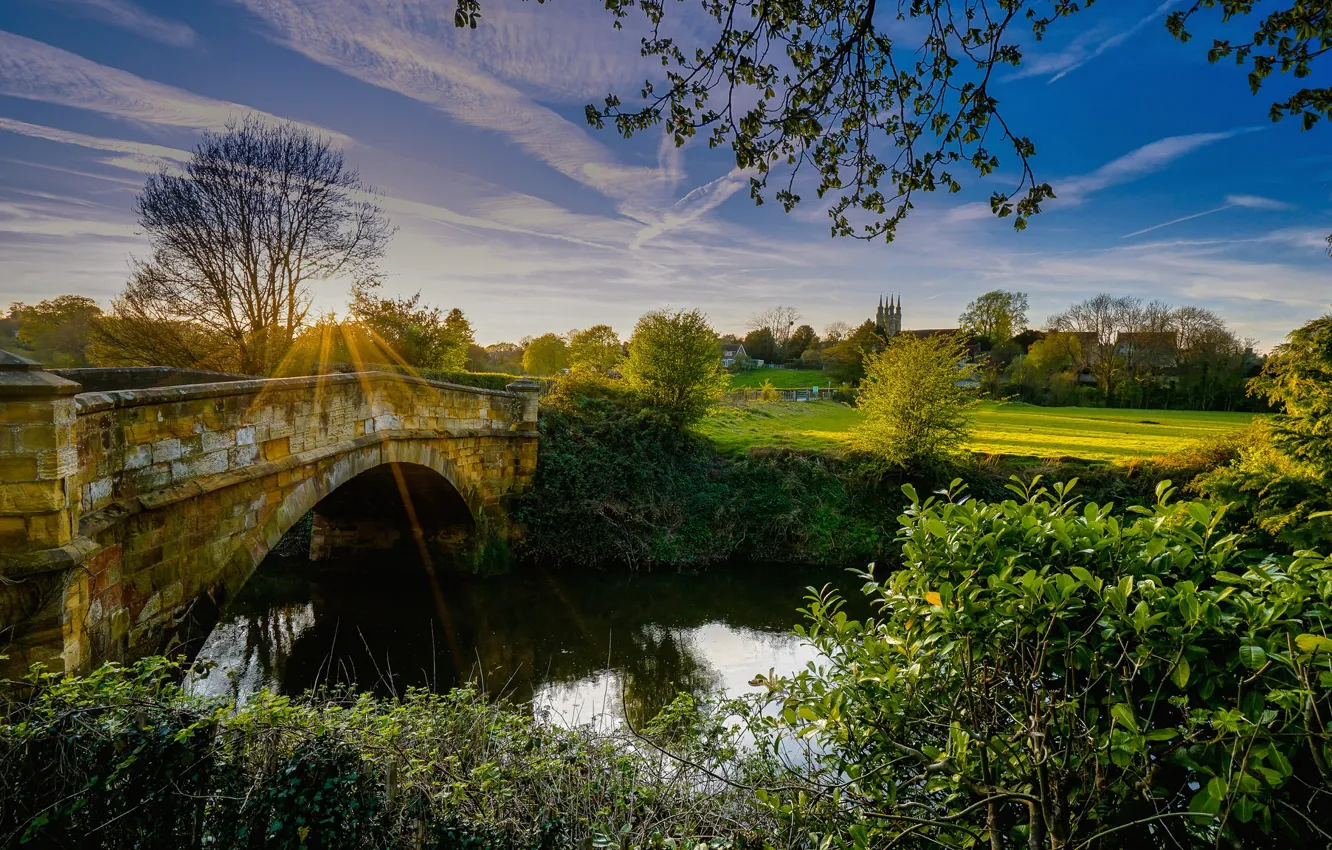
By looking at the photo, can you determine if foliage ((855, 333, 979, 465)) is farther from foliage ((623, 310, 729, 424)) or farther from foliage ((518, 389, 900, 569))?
foliage ((623, 310, 729, 424))

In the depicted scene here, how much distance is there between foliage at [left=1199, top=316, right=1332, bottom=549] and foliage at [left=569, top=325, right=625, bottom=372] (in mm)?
13050

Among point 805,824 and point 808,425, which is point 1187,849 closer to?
Answer: point 805,824

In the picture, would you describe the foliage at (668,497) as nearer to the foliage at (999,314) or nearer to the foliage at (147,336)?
the foliage at (147,336)

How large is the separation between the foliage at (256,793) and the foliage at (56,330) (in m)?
22.8

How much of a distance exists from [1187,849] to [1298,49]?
3.58 m

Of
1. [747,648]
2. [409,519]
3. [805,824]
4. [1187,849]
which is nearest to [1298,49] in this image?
[1187,849]

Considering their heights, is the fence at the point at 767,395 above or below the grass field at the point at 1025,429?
above

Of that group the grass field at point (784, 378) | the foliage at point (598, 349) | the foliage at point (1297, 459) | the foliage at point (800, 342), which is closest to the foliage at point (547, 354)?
the foliage at point (598, 349)

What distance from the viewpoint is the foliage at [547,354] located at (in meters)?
42.0

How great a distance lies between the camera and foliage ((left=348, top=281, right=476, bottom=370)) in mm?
19516

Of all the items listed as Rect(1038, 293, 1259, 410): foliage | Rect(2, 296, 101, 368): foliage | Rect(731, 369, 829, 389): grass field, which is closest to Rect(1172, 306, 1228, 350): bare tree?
Rect(1038, 293, 1259, 410): foliage

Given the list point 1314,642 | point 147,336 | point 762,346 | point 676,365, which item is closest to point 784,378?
point 762,346

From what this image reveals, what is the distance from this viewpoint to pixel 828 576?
12.6 m

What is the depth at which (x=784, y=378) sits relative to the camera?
4572 centimetres
